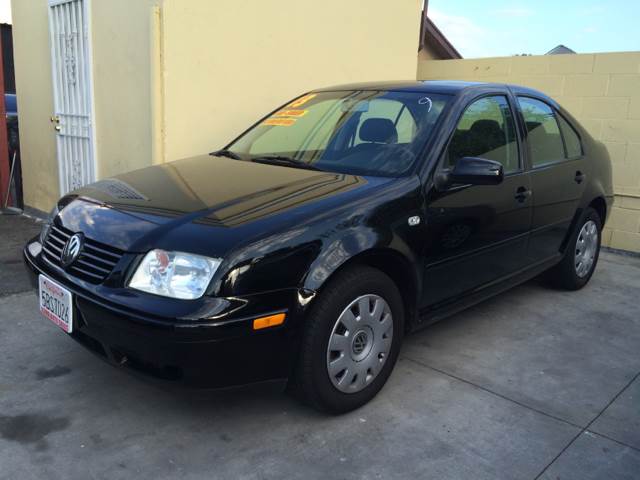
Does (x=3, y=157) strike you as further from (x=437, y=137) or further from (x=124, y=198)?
(x=437, y=137)

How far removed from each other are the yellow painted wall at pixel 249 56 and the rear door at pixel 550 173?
2.50 metres

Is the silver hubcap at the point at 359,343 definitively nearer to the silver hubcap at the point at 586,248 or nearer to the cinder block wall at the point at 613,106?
the silver hubcap at the point at 586,248

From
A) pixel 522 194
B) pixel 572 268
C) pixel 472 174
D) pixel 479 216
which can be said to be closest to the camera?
pixel 472 174

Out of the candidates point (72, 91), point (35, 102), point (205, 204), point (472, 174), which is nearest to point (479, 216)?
point (472, 174)

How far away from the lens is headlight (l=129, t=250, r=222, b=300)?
248 centimetres

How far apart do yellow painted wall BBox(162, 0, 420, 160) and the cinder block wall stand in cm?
206

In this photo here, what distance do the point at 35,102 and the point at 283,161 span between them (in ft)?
13.9

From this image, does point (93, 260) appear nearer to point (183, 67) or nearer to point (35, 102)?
point (183, 67)

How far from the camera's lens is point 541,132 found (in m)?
4.36

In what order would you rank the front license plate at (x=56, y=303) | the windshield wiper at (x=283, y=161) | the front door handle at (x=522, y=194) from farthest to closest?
the front door handle at (x=522, y=194), the windshield wiper at (x=283, y=161), the front license plate at (x=56, y=303)

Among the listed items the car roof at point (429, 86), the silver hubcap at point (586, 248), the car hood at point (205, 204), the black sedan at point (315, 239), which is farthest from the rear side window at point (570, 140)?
the car hood at point (205, 204)

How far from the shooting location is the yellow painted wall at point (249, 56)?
505 cm

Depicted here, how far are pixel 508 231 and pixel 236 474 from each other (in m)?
2.29

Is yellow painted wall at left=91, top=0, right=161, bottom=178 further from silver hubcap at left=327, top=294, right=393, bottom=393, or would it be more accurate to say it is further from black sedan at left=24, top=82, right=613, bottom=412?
silver hubcap at left=327, top=294, right=393, bottom=393
